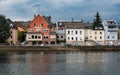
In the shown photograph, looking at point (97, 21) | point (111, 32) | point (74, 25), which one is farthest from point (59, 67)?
point (97, 21)

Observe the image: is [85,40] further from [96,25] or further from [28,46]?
[28,46]

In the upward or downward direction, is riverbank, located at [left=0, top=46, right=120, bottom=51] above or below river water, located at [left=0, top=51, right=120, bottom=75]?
above

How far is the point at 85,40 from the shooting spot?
147250mm

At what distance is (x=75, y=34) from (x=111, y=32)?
1530cm

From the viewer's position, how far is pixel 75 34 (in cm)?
14562

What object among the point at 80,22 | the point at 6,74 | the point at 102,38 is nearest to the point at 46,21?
the point at 80,22

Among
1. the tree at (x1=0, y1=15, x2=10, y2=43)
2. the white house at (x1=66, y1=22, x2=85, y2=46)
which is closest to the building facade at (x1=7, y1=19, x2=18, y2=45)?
the tree at (x1=0, y1=15, x2=10, y2=43)

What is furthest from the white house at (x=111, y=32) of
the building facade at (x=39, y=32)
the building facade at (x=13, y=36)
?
the building facade at (x=13, y=36)

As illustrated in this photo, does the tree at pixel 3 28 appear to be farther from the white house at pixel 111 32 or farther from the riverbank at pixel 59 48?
the white house at pixel 111 32

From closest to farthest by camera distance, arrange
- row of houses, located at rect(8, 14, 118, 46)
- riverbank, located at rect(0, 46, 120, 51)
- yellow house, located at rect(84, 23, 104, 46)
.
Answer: riverbank, located at rect(0, 46, 120, 51) < row of houses, located at rect(8, 14, 118, 46) < yellow house, located at rect(84, 23, 104, 46)

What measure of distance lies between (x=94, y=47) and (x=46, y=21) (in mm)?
23797

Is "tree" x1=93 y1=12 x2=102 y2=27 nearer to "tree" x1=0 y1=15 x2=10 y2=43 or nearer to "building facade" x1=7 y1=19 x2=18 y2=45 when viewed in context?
"building facade" x1=7 y1=19 x2=18 y2=45

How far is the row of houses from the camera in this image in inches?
5507

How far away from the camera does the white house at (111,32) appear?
14921 centimetres
